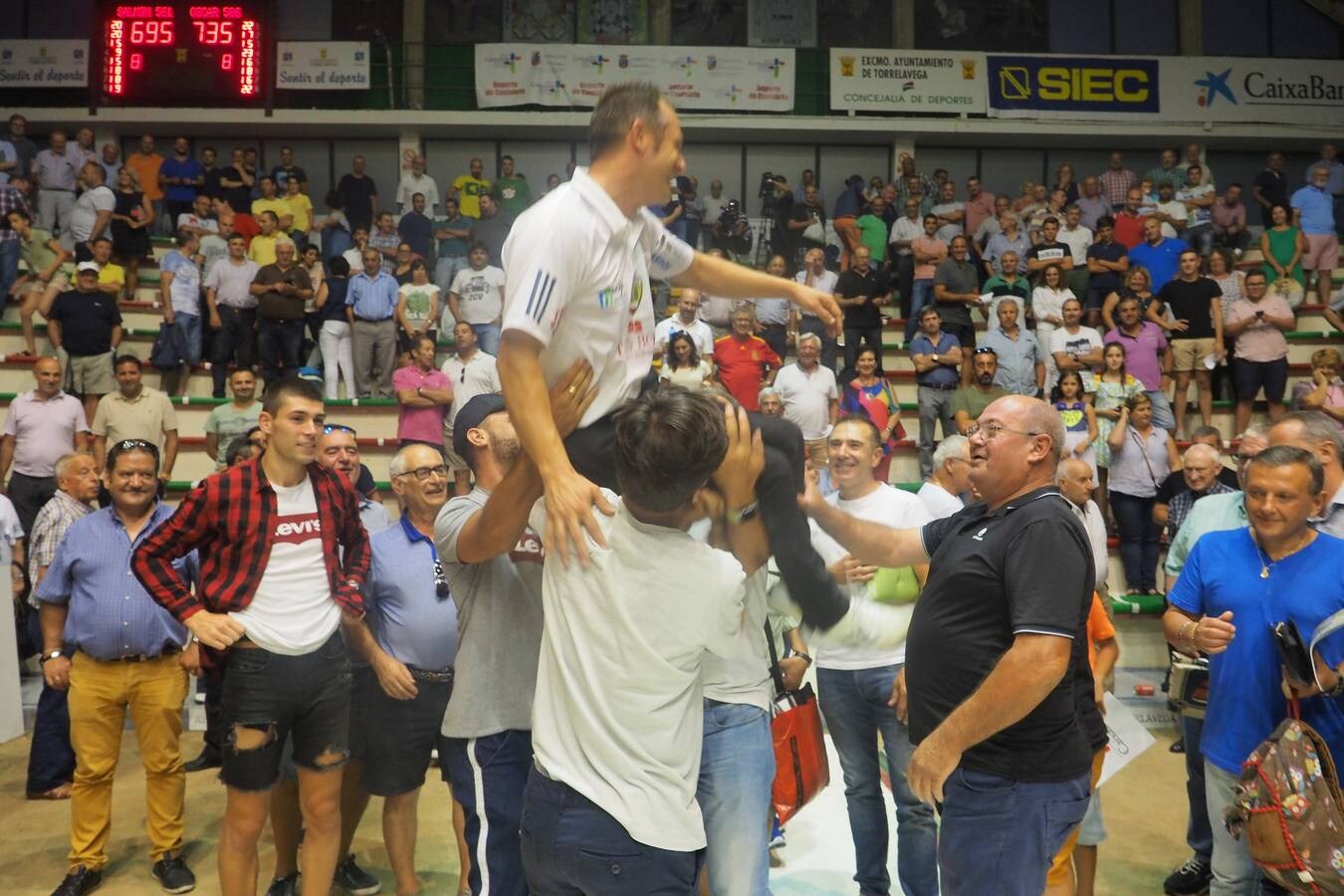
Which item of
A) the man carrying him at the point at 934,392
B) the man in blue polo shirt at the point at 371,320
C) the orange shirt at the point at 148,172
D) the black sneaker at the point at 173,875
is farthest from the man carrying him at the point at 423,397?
the orange shirt at the point at 148,172

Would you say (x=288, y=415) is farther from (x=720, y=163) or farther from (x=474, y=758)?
(x=720, y=163)

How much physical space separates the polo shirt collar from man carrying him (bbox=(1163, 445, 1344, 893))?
205cm

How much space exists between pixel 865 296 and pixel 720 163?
7.26m

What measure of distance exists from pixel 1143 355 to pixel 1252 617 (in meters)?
7.36

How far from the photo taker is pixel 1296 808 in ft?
10.3

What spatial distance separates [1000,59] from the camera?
1695 centimetres

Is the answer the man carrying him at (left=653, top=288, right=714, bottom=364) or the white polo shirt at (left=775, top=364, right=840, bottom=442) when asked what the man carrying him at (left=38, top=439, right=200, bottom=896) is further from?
the man carrying him at (left=653, top=288, right=714, bottom=364)

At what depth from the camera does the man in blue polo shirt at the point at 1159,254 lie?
12.6 m

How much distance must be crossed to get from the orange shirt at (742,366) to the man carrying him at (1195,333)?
3.91 meters

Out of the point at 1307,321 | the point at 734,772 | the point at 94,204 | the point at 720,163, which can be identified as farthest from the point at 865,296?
the point at 734,772

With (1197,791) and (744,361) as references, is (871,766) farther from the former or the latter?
(744,361)

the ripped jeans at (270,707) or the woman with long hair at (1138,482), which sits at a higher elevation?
the woman with long hair at (1138,482)

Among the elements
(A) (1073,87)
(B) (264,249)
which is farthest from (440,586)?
(A) (1073,87)

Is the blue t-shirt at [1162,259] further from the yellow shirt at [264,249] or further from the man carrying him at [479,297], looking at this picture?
the yellow shirt at [264,249]
